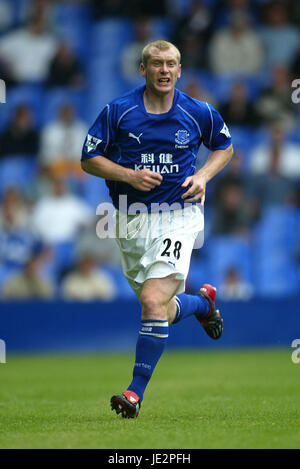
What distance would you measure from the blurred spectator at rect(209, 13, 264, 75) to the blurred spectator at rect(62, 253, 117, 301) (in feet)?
16.0

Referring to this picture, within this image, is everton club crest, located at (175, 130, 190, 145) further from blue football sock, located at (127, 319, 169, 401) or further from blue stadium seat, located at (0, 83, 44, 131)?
blue stadium seat, located at (0, 83, 44, 131)

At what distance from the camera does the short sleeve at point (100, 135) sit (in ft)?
20.0

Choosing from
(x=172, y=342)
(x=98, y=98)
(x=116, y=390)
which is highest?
(x=98, y=98)

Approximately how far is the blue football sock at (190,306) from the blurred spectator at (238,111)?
7.59m

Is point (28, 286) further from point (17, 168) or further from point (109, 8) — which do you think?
point (109, 8)

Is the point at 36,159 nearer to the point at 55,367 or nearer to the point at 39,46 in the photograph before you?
the point at 39,46

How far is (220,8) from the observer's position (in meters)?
16.2

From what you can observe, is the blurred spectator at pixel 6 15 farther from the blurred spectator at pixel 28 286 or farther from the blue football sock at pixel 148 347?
the blue football sock at pixel 148 347

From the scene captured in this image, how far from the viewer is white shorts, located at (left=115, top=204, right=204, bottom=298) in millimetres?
6023

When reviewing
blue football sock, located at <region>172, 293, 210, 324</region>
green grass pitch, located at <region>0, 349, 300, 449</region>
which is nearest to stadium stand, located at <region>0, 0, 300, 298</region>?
green grass pitch, located at <region>0, 349, 300, 449</region>

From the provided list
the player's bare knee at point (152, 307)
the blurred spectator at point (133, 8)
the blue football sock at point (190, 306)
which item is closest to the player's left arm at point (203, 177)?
the player's bare knee at point (152, 307)

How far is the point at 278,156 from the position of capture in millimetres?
14180
